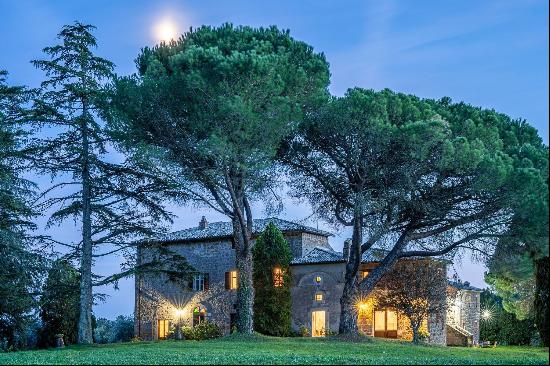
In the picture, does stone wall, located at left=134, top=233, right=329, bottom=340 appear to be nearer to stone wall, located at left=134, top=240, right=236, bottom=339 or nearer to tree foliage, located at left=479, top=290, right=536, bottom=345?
stone wall, located at left=134, top=240, right=236, bottom=339

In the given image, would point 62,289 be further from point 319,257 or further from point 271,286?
point 319,257

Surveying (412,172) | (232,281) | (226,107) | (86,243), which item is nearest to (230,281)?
(232,281)

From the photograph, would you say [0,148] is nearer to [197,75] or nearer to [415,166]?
[197,75]

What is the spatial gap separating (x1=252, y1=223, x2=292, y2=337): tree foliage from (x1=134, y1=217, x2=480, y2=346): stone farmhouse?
1.22 meters

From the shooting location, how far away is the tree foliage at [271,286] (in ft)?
119

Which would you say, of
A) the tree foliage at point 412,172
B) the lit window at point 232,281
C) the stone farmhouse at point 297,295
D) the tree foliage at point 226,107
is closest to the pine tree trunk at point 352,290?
the tree foliage at point 412,172

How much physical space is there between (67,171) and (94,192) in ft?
4.27

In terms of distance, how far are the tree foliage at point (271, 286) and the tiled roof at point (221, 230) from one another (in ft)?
8.29

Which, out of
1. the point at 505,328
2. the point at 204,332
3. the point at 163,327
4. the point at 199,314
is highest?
the point at 199,314

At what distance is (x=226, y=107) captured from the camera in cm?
2548

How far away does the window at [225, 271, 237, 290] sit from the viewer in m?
41.0

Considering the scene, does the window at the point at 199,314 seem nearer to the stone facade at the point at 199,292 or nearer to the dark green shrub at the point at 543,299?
the stone facade at the point at 199,292

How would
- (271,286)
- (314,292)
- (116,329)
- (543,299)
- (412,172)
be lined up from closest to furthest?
(543,299), (412,172), (271,286), (314,292), (116,329)

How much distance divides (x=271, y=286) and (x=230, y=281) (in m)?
4.68
